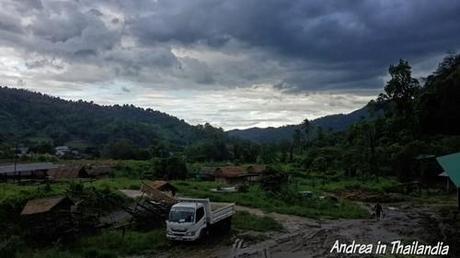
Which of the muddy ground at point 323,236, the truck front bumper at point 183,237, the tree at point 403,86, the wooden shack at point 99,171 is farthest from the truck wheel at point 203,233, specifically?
the tree at point 403,86

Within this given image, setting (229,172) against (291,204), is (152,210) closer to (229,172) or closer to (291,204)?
(291,204)

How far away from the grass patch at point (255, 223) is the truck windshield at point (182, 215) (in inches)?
305

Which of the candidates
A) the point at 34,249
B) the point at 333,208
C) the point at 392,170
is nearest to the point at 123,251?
the point at 34,249

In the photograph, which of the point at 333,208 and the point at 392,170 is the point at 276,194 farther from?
the point at 392,170

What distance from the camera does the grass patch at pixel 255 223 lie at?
35.0m

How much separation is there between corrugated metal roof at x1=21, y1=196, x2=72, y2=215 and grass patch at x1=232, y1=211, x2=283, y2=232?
41.6 ft

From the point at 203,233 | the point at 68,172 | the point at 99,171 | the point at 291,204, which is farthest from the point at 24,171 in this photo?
the point at 203,233

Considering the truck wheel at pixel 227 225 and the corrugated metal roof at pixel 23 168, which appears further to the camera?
the corrugated metal roof at pixel 23 168

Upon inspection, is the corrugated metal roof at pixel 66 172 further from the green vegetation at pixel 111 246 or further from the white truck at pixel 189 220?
the white truck at pixel 189 220

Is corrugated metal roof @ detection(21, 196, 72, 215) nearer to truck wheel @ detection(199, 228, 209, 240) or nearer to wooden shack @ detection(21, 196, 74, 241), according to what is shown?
wooden shack @ detection(21, 196, 74, 241)

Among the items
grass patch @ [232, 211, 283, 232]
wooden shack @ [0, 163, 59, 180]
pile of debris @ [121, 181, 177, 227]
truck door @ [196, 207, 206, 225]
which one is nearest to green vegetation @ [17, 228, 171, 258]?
pile of debris @ [121, 181, 177, 227]

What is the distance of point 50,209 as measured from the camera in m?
26.8

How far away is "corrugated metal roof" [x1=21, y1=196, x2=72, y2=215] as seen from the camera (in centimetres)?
2695

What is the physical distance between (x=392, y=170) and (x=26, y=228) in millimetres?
64087
